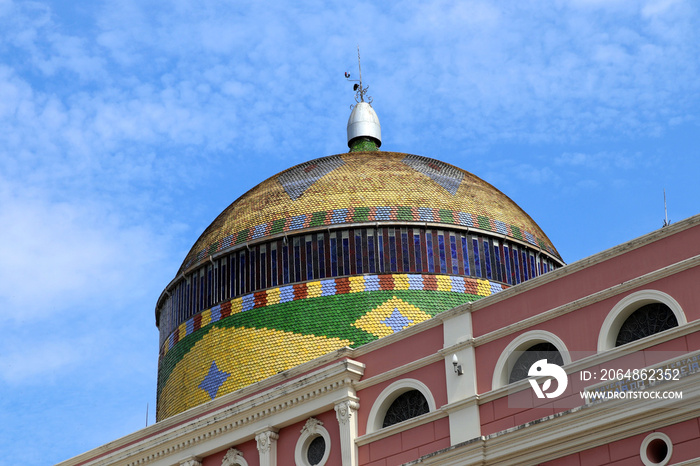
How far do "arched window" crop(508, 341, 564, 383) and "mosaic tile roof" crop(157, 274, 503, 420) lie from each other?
7.36 m

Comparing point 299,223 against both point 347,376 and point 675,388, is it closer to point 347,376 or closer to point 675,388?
point 347,376

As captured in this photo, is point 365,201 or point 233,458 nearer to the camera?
point 233,458

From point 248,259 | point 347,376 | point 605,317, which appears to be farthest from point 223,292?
point 605,317

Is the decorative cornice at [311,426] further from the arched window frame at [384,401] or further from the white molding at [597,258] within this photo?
the white molding at [597,258]

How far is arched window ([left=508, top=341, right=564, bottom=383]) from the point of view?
18891 millimetres

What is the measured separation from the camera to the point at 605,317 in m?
18.2

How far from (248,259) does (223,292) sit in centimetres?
103

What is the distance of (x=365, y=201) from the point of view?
28.9 meters

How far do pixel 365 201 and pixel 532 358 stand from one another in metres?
10.4

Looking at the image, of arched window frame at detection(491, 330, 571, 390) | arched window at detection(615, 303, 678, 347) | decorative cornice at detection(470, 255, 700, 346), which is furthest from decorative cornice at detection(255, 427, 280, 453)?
arched window at detection(615, 303, 678, 347)

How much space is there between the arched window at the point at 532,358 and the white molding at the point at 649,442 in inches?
85.0

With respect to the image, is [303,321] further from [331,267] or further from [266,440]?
[266,440]

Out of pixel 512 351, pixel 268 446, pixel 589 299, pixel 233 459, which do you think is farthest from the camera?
pixel 233 459

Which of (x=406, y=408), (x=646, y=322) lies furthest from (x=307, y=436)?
(x=646, y=322)
